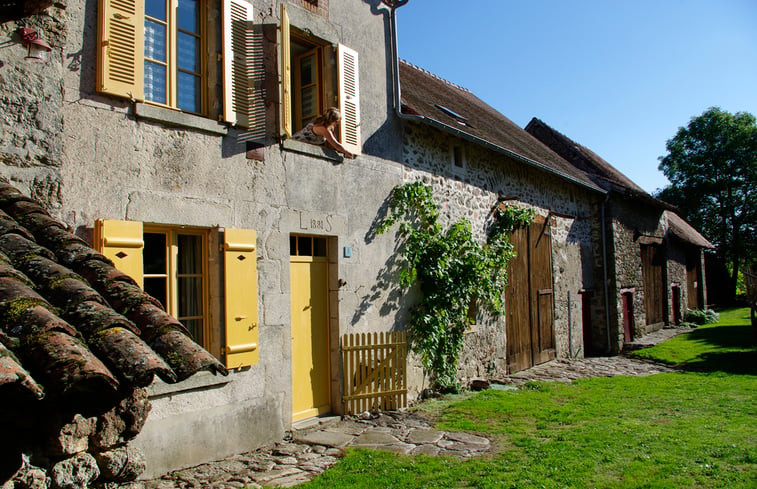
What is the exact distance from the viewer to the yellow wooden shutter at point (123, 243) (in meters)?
4.51

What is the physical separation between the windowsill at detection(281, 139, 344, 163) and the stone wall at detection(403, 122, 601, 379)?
1.52m

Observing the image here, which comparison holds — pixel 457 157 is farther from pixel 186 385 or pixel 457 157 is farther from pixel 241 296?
pixel 186 385

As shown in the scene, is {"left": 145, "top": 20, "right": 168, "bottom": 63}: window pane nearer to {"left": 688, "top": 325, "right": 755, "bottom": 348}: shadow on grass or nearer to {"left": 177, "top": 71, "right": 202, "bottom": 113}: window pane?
{"left": 177, "top": 71, "right": 202, "bottom": 113}: window pane

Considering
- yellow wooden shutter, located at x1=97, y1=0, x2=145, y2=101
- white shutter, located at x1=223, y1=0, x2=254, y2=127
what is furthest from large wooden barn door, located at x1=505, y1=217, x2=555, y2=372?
yellow wooden shutter, located at x1=97, y1=0, x2=145, y2=101

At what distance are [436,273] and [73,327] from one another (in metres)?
6.28

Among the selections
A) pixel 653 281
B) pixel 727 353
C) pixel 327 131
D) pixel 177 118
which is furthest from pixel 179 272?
pixel 653 281

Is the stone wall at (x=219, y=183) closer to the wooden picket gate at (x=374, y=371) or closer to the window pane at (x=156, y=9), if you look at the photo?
the wooden picket gate at (x=374, y=371)

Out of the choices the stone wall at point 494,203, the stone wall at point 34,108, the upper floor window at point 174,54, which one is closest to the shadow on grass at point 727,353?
the stone wall at point 494,203

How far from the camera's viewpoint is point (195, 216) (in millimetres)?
5266

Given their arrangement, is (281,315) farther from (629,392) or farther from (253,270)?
(629,392)

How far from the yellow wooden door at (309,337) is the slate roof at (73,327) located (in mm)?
3491

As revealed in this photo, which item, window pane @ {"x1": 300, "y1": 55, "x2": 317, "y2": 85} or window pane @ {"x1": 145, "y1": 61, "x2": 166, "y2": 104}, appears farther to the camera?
window pane @ {"x1": 300, "y1": 55, "x2": 317, "y2": 85}

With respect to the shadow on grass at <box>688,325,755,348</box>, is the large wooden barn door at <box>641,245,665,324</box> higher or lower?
higher

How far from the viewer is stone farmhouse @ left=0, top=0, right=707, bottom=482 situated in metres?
2.36
